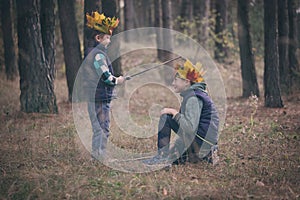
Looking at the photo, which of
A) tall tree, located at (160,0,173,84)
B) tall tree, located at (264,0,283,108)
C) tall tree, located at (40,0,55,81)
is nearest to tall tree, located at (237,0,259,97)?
tall tree, located at (264,0,283,108)

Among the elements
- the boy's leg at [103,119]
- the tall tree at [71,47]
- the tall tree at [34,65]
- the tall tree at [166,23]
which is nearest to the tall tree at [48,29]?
the tall tree at [34,65]

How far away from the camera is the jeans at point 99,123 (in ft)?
22.0

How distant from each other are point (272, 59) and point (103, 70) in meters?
5.99

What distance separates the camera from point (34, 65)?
33.2 feet

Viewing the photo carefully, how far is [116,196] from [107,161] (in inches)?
59.8

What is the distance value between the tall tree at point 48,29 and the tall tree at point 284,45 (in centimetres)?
624

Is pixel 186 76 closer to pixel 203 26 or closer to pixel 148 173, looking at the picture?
pixel 148 173

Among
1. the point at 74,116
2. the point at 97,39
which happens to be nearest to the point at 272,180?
the point at 97,39

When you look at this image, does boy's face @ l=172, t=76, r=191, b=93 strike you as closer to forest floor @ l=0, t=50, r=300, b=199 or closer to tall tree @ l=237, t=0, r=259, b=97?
forest floor @ l=0, t=50, r=300, b=199

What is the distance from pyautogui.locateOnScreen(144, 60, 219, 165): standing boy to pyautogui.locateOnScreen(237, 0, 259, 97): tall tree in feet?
21.7

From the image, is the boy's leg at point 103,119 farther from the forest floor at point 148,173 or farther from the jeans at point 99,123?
the forest floor at point 148,173

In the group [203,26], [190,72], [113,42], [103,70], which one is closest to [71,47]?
[113,42]

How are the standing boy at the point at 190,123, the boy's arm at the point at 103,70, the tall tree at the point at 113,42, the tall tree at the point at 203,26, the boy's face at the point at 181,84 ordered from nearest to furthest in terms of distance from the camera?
the standing boy at the point at 190,123 → the boy's face at the point at 181,84 → the boy's arm at the point at 103,70 → the tall tree at the point at 113,42 → the tall tree at the point at 203,26

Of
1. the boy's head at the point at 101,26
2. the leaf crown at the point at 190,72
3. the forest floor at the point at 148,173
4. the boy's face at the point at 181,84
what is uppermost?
the boy's head at the point at 101,26
